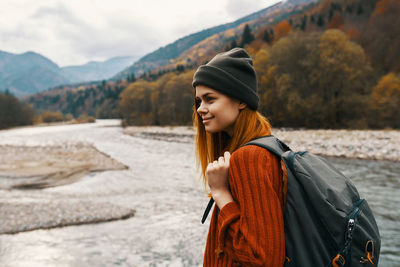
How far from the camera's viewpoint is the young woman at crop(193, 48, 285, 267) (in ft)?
3.15

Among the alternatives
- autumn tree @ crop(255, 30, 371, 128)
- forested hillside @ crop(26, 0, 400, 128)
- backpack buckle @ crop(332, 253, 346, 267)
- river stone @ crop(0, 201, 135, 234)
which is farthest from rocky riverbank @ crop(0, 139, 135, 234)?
autumn tree @ crop(255, 30, 371, 128)

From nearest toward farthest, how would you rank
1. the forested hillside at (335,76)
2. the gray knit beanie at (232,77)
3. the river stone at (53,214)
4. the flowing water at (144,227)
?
the gray knit beanie at (232,77) < the flowing water at (144,227) < the river stone at (53,214) < the forested hillside at (335,76)

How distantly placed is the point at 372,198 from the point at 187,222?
6218 millimetres

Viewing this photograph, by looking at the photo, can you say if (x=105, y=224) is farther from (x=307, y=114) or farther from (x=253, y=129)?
(x=307, y=114)

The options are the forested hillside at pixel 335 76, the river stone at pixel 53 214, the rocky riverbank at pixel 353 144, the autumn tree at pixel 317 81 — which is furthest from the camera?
the autumn tree at pixel 317 81

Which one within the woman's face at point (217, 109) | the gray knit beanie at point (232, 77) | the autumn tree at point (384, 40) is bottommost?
the woman's face at point (217, 109)

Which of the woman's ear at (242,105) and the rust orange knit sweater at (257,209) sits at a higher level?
the woman's ear at (242,105)

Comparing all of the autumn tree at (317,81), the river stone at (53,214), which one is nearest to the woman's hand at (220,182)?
the river stone at (53,214)

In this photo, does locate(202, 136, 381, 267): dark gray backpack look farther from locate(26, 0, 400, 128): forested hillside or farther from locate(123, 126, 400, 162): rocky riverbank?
locate(123, 126, 400, 162): rocky riverbank

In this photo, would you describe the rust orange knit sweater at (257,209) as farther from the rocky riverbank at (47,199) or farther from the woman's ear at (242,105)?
the rocky riverbank at (47,199)

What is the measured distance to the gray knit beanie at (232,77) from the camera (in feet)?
4.04

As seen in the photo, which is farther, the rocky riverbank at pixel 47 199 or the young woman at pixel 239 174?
the rocky riverbank at pixel 47 199

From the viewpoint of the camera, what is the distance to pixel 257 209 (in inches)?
37.9

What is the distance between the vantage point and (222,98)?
1.25 meters
